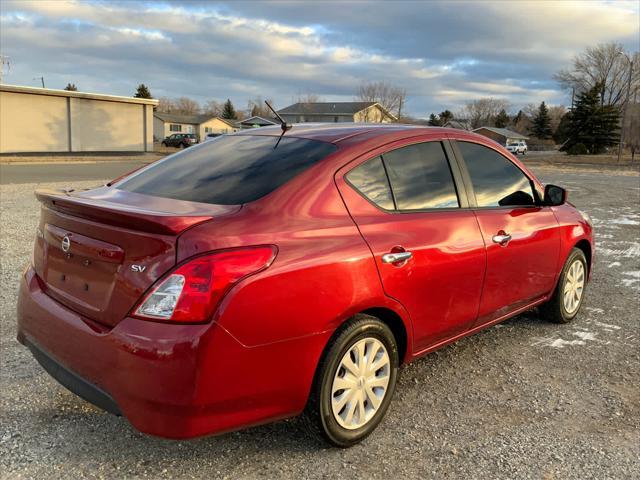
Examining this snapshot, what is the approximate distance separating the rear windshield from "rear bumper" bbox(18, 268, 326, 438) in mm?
719

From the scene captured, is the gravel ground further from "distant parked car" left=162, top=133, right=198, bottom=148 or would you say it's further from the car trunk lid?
"distant parked car" left=162, top=133, right=198, bottom=148

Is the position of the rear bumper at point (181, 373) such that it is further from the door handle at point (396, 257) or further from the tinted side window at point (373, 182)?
the tinted side window at point (373, 182)

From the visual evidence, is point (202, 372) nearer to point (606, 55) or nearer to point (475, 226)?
point (475, 226)

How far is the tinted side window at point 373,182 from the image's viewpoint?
2924 mm

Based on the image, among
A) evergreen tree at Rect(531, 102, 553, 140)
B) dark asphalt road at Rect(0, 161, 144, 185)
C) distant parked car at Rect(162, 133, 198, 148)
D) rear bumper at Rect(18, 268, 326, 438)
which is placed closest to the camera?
rear bumper at Rect(18, 268, 326, 438)

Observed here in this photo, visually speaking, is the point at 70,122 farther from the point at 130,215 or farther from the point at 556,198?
the point at 130,215

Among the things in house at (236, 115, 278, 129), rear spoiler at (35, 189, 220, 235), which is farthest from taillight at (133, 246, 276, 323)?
house at (236, 115, 278, 129)

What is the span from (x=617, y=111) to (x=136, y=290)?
242 ft

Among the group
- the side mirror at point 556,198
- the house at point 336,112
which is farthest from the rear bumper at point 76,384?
the house at point 336,112

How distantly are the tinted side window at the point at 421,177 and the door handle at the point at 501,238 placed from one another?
382 millimetres

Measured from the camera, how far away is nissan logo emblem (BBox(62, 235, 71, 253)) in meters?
2.64

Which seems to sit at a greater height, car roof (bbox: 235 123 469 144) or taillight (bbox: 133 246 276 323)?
car roof (bbox: 235 123 469 144)

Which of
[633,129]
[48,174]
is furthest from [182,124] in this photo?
[48,174]

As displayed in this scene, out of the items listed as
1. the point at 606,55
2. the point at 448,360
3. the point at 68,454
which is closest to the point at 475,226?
the point at 448,360
